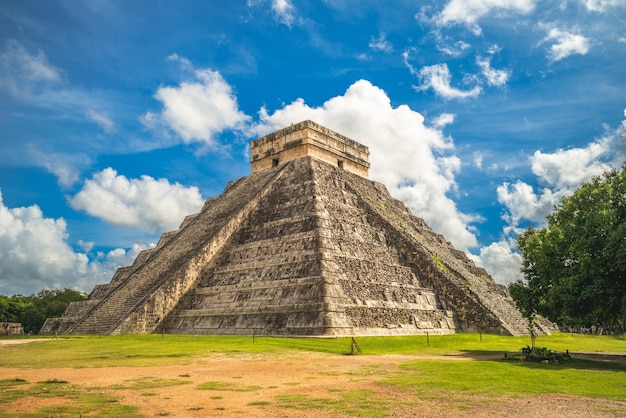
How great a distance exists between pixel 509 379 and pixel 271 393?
4957 millimetres

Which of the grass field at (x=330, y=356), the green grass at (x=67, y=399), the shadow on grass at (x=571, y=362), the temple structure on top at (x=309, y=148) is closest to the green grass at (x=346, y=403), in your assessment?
the grass field at (x=330, y=356)

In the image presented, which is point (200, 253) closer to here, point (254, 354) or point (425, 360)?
point (254, 354)

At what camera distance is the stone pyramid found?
1827 centimetres

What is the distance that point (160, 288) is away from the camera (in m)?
21.6

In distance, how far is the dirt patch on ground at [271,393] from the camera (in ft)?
21.9

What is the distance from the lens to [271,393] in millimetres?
7980

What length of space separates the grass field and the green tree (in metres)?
1.58

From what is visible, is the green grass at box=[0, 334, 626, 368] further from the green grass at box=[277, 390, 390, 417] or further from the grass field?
the green grass at box=[277, 390, 390, 417]

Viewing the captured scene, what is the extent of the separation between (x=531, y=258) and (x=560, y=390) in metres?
7.11

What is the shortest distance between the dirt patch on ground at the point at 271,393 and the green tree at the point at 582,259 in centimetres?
555

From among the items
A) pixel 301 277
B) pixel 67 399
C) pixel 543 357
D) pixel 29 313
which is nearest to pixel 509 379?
pixel 543 357

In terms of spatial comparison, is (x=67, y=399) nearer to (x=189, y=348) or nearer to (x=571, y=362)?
(x=189, y=348)

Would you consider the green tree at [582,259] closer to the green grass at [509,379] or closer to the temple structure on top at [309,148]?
the green grass at [509,379]

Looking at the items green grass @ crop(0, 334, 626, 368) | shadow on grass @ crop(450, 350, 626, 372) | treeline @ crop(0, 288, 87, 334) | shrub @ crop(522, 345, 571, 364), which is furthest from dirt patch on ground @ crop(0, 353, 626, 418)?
treeline @ crop(0, 288, 87, 334)
